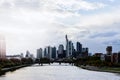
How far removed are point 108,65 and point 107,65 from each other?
276cm

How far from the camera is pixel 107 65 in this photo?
653 ft

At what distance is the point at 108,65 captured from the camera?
644 ft
